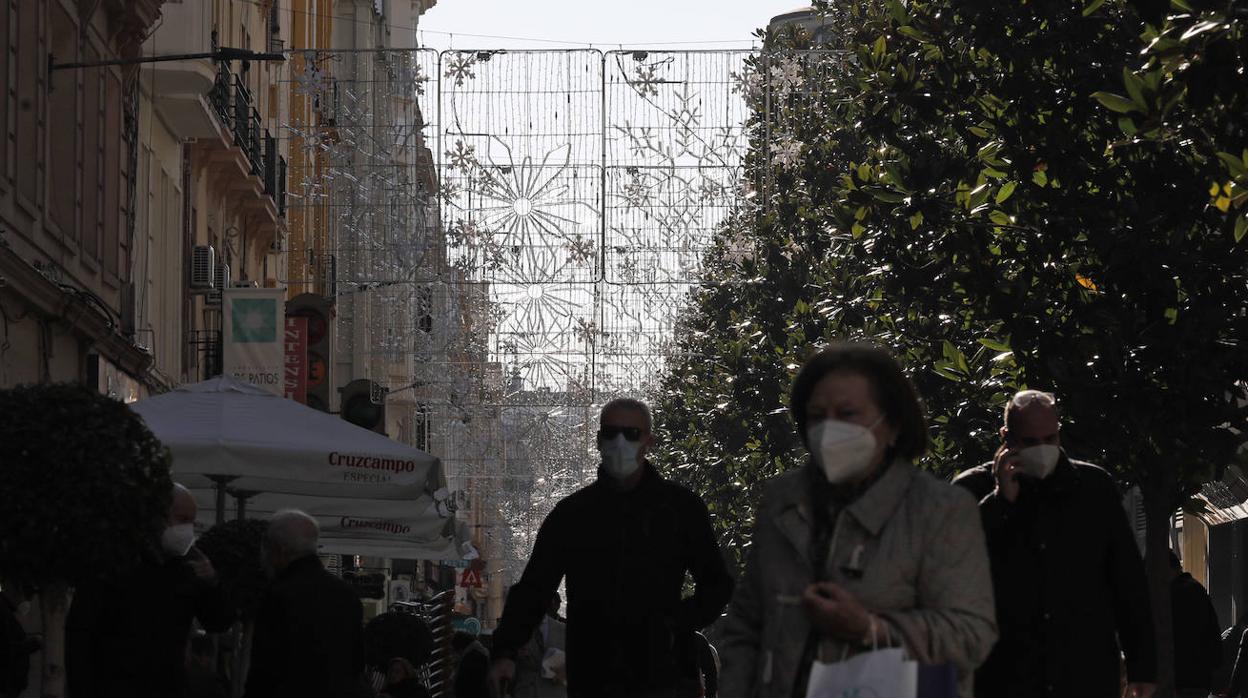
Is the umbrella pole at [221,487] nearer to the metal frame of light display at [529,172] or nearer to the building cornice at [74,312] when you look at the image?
the building cornice at [74,312]

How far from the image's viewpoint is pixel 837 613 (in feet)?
16.6

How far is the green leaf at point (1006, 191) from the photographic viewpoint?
16.8 meters

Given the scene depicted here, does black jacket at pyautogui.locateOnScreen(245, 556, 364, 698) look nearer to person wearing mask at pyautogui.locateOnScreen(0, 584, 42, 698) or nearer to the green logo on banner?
person wearing mask at pyautogui.locateOnScreen(0, 584, 42, 698)

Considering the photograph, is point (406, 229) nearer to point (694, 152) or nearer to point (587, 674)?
point (694, 152)

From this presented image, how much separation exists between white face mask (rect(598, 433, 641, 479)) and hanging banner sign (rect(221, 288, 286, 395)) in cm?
2409

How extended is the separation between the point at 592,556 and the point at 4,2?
1370 centimetres

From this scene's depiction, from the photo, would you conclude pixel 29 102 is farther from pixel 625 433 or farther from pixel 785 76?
pixel 625 433

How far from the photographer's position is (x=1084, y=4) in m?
17.0

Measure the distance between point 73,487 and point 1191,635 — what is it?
9795 mm

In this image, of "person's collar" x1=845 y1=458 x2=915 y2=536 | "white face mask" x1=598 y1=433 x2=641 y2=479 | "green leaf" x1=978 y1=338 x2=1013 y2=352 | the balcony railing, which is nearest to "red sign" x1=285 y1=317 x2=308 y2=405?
the balcony railing

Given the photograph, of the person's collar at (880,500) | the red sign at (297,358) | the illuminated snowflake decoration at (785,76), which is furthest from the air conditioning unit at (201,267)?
the person's collar at (880,500)

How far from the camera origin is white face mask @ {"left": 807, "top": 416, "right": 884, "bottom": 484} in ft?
17.2

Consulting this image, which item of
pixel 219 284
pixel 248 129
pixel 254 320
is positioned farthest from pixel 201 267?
pixel 248 129

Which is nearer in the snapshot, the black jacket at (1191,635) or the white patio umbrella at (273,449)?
the white patio umbrella at (273,449)
